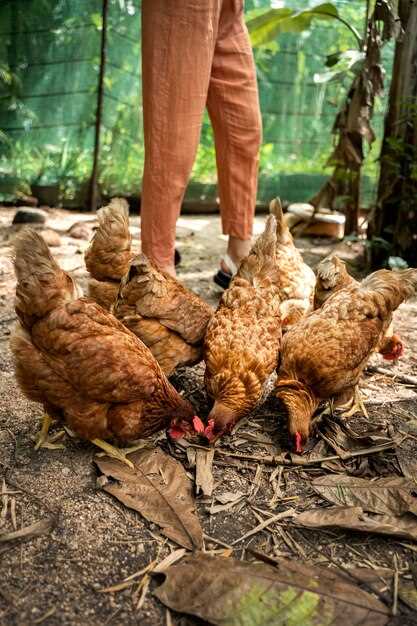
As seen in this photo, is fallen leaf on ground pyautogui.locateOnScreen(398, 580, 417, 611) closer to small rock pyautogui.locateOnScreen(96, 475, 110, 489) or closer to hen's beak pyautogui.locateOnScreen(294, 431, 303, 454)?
hen's beak pyautogui.locateOnScreen(294, 431, 303, 454)

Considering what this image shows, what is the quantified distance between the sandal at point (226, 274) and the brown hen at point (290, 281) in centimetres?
38

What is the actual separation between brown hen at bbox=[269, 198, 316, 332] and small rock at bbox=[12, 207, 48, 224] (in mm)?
3107

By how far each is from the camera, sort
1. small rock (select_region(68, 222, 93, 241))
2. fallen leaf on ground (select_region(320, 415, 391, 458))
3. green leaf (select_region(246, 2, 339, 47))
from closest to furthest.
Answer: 1. fallen leaf on ground (select_region(320, 415, 391, 458))
2. green leaf (select_region(246, 2, 339, 47))
3. small rock (select_region(68, 222, 93, 241))

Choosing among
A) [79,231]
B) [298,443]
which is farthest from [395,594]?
[79,231]

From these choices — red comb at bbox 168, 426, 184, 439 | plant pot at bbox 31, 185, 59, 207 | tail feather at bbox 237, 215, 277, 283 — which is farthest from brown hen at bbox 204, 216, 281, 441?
plant pot at bbox 31, 185, 59, 207

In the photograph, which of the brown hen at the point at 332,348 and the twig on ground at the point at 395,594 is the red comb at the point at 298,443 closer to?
the brown hen at the point at 332,348

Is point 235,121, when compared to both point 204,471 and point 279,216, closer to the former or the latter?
point 279,216

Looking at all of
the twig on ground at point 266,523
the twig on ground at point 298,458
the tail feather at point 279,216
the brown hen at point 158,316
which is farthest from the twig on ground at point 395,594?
the tail feather at point 279,216

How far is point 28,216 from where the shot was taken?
20.2 feet

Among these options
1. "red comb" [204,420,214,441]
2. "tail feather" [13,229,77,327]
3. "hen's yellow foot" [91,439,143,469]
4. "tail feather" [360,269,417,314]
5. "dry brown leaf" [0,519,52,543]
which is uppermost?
"tail feather" [13,229,77,327]

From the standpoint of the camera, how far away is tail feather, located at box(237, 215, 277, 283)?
334 centimetres

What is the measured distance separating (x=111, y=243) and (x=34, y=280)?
0.91 metres

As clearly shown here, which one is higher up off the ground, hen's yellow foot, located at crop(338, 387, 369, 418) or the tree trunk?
the tree trunk

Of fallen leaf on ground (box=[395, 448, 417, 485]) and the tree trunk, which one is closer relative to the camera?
fallen leaf on ground (box=[395, 448, 417, 485])
